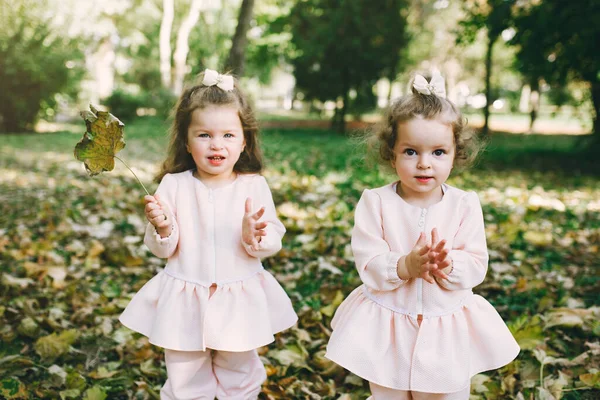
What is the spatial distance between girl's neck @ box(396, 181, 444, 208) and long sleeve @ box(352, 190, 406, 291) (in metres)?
0.12

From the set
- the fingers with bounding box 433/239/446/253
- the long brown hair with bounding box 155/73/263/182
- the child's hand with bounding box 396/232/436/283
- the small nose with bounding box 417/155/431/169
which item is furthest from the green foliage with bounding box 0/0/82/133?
the fingers with bounding box 433/239/446/253

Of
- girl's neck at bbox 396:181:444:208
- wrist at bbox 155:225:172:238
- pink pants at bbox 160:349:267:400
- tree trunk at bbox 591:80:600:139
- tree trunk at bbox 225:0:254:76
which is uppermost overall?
tree trunk at bbox 225:0:254:76

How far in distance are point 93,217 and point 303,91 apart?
15.6 m

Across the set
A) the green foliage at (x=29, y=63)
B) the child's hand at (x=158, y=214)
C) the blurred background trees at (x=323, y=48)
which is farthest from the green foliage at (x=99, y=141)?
the green foliage at (x=29, y=63)

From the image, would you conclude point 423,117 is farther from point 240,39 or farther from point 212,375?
point 240,39

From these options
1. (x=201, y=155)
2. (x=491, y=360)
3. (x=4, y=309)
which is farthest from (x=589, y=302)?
(x=4, y=309)

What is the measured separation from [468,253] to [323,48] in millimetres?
15972

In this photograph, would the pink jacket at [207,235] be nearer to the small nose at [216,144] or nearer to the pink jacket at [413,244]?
the small nose at [216,144]

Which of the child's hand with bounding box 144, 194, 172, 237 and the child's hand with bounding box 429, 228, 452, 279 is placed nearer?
the child's hand with bounding box 429, 228, 452, 279

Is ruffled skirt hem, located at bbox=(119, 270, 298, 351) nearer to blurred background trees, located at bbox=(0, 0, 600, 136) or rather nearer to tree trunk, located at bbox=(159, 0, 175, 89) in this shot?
blurred background trees, located at bbox=(0, 0, 600, 136)

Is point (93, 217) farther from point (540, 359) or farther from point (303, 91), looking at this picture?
point (303, 91)

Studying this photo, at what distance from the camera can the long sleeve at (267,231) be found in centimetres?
227

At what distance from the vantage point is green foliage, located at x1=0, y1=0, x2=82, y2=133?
15242 millimetres

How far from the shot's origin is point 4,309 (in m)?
3.34
